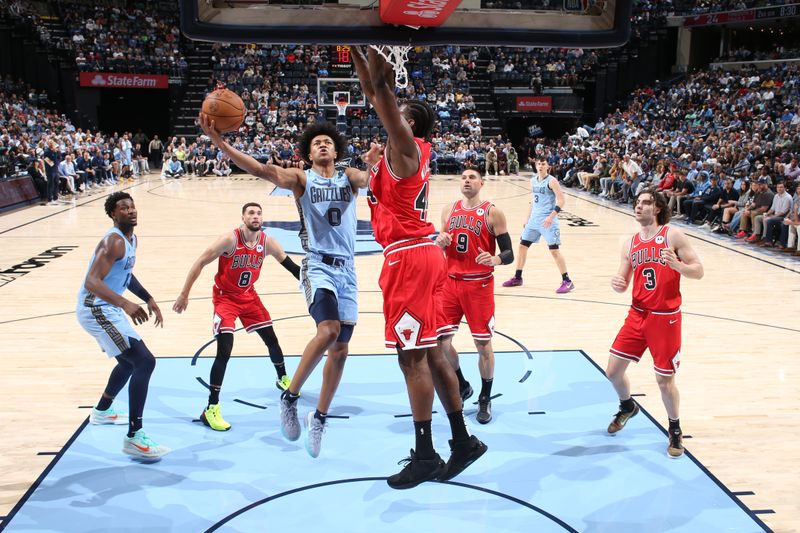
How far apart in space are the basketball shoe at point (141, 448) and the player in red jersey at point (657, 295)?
3000 mm

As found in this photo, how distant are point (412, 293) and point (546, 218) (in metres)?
6.15

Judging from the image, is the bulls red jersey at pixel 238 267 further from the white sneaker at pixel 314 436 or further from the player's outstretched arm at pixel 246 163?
the white sneaker at pixel 314 436

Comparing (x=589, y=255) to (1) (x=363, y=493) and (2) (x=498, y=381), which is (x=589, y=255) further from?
(1) (x=363, y=493)

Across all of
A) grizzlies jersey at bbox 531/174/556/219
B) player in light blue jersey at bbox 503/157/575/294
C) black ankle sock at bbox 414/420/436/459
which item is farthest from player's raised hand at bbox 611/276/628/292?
grizzlies jersey at bbox 531/174/556/219

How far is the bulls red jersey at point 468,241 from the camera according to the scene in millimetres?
5574

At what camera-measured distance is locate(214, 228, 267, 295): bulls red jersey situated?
5.60 metres

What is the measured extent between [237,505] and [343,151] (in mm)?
2323

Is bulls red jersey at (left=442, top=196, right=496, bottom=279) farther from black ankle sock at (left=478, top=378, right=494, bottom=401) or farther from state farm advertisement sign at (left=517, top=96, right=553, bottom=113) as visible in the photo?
state farm advertisement sign at (left=517, top=96, right=553, bottom=113)

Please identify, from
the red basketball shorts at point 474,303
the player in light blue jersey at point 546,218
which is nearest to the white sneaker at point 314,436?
the red basketball shorts at point 474,303

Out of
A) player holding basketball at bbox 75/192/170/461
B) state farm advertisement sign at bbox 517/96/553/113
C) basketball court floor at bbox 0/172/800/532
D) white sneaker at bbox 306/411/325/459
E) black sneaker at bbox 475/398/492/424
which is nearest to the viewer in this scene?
basketball court floor at bbox 0/172/800/532

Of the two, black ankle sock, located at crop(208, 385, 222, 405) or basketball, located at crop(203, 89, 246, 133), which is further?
black ankle sock, located at crop(208, 385, 222, 405)

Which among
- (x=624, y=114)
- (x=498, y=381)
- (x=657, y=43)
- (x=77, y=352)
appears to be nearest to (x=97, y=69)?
(x=624, y=114)

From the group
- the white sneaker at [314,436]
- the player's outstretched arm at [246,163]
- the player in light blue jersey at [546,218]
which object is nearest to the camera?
the player's outstretched arm at [246,163]

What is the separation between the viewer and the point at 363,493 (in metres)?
4.39
